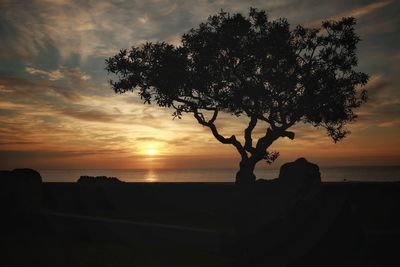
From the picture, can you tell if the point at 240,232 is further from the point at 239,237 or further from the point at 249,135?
the point at 249,135

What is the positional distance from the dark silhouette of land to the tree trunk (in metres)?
0.96

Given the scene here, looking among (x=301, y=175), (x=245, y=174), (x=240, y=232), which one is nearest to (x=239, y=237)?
(x=240, y=232)

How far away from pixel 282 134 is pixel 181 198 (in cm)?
798

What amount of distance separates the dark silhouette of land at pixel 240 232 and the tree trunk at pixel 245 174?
962 mm

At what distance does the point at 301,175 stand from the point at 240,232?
119 inches

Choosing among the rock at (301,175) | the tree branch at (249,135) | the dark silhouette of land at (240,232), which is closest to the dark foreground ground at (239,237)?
the dark silhouette of land at (240,232)

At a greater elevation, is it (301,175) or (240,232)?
(301,175)

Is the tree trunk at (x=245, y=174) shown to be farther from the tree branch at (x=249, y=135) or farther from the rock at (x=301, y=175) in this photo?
the rock at (x=301, y=175)

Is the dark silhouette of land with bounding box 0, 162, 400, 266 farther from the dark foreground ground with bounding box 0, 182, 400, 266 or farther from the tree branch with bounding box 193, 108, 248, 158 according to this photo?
the tree branch with bounding box 193, 108, 248, 158

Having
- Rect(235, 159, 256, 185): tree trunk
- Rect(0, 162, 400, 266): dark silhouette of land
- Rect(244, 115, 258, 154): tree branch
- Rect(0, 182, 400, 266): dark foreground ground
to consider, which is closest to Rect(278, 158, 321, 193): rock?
Rect(0, 162, 400, 266): dark silhouette of land

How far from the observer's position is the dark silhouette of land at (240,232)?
40.1ft

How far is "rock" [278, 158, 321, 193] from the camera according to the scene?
13.9m

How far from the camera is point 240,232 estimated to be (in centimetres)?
1416

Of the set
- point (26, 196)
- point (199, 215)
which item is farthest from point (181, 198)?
point (26, 196)
